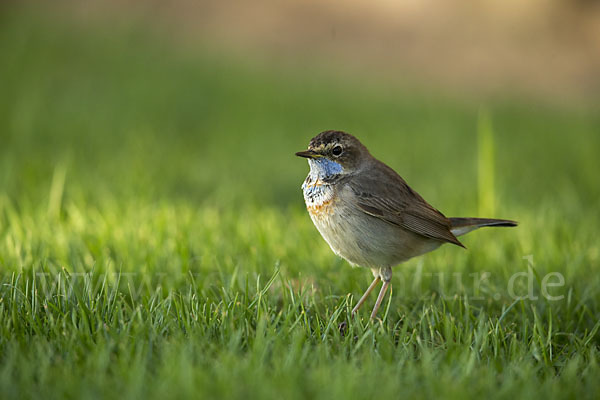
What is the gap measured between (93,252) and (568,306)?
325cm

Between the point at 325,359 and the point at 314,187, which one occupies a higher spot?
the point at 314,187

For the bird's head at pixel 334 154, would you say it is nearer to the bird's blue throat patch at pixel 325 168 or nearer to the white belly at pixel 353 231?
the bird's blue throat patch at pixel 325 168

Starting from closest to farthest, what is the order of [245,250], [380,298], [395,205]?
[380,298] → [395,205] → [245,250]

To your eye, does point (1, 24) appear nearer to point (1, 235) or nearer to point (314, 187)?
point (1, 235)

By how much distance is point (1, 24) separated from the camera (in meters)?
11.2

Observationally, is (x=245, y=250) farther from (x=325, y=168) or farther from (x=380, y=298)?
(x=380, y=298)

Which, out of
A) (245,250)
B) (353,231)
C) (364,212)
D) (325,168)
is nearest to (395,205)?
(364,212)

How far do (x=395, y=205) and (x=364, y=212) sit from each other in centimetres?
24

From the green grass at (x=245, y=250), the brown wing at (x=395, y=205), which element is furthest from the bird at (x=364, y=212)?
the green grass at (x=245, y=250)

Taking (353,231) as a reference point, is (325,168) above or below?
above

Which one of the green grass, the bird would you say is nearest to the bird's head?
the bird

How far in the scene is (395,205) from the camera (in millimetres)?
3855

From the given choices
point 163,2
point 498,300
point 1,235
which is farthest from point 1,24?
point 498,300

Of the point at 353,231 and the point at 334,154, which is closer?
the point at 353,231
